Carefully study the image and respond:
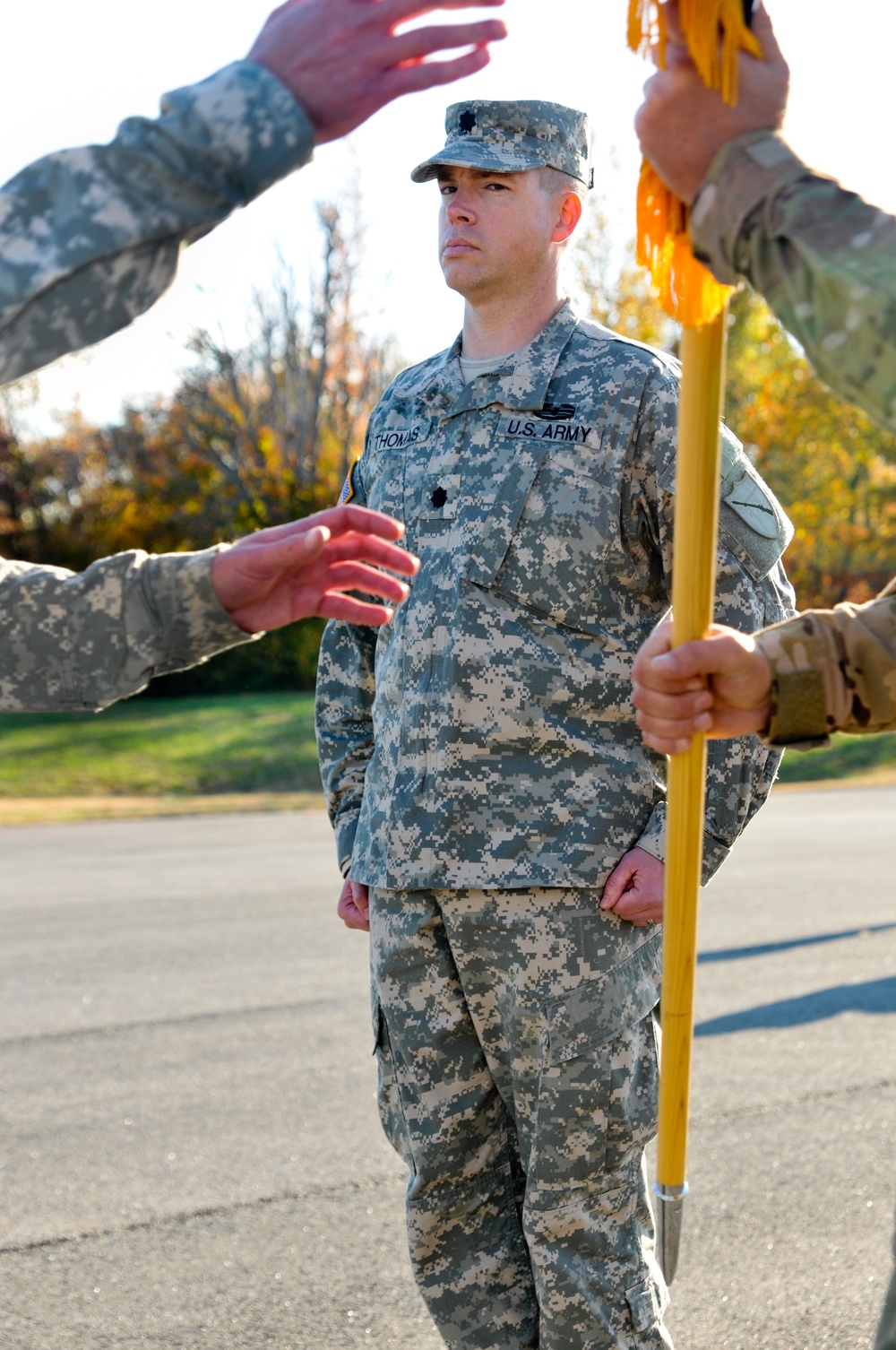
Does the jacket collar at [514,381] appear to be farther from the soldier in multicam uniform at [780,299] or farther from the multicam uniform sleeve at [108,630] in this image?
the multicam uniform sleeve at [108,630]

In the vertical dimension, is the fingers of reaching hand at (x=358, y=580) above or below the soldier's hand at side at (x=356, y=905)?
above

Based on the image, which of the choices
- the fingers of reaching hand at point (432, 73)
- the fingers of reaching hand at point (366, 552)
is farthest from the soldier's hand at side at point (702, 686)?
the fingers of reaching hand at point (432, 73)

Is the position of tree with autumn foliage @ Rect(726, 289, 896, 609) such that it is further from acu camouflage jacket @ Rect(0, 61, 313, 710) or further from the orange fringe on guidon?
acu camouflage jacket @ Rect(0, 61, 313, 710)

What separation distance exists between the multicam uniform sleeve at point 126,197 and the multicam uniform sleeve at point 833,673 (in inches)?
32.3

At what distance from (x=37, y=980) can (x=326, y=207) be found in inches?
999

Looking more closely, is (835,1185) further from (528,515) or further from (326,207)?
(326,207)

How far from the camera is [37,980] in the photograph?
772 centimetres

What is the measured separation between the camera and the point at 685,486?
2.00 meters

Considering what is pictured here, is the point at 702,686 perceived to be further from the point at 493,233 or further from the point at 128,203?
the point at 493,233

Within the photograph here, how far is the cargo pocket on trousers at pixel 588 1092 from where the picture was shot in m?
2.87

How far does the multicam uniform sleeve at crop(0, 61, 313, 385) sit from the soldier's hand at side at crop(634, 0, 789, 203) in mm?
379

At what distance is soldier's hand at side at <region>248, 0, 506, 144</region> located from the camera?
1.67 meters

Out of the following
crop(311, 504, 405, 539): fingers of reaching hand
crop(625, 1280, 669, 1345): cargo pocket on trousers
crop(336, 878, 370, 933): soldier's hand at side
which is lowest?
crop(625, 1280, 669, 1345): cargo pocket on trousers

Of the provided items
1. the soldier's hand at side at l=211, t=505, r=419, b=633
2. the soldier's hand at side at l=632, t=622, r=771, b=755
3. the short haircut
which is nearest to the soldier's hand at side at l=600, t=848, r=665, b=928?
the soldier's hand at side at l=632, t=622, r=771, b=755
